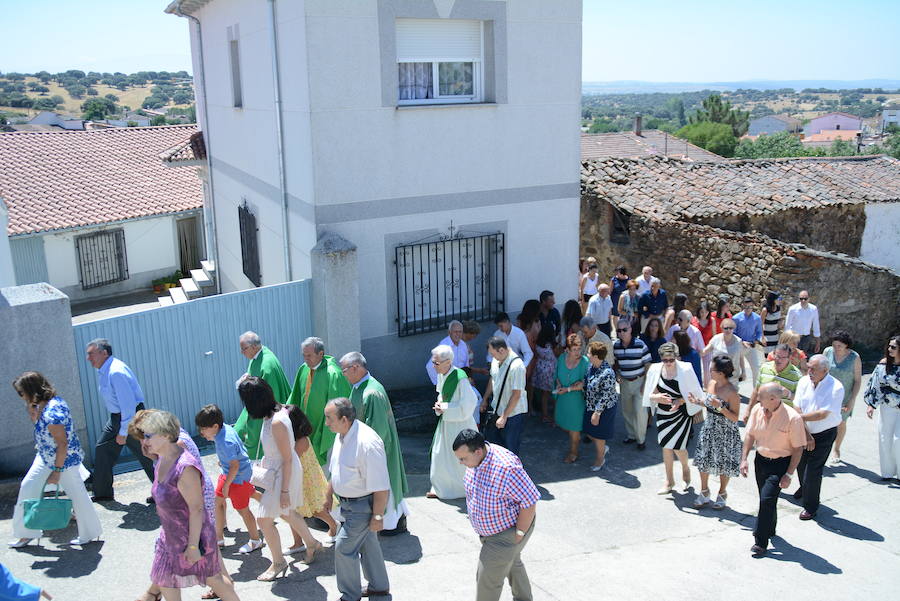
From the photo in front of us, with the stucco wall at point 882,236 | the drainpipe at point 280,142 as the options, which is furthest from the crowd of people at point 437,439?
the stucco wall at point 882,236

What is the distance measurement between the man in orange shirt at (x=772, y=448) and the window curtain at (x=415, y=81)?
17.9ft

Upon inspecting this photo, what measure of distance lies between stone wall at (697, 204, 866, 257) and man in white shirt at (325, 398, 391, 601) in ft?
37.2

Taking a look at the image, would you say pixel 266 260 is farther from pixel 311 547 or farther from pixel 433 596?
pixel 433 596

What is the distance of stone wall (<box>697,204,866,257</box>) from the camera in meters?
15.4

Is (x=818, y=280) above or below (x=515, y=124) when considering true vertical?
below

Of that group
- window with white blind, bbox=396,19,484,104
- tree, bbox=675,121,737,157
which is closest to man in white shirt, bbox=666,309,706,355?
window with white blind, bbox=396,19,484,104

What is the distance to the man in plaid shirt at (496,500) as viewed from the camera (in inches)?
194

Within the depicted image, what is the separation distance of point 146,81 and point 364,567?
168778 mm

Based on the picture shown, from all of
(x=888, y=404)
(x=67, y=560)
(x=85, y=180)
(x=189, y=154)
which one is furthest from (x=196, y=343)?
(x=85, y=180)

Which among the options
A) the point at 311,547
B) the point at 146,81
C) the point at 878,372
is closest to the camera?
the point at 311,547

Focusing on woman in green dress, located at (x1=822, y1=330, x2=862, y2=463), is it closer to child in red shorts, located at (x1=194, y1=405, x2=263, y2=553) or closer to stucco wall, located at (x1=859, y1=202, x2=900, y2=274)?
child in red shorts, located at (x1=194, y1=405, x2=263, y2=553)

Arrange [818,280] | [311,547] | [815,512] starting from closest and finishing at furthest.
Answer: [311,547]
[815,512]
[818,280]

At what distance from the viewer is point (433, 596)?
5.71 m

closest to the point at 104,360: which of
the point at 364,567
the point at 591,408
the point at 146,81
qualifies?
the point at 364,567
